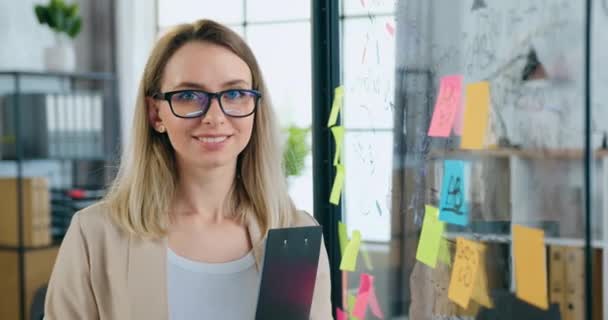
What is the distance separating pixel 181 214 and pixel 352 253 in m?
0.63

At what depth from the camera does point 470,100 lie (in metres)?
1.45

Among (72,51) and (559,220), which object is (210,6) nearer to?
(72,51)

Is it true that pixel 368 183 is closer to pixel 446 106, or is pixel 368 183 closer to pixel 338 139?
pixel 338 139

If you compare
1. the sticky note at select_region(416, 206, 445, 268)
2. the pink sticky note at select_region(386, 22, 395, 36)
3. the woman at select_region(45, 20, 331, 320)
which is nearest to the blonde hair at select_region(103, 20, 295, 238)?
the woman at select_region(45, 20, 331, 320)

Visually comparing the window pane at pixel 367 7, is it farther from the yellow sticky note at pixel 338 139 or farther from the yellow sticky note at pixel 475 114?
the yellow sticky note at pixel 475 114

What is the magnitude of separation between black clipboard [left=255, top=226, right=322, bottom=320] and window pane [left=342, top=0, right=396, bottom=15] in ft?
2.31

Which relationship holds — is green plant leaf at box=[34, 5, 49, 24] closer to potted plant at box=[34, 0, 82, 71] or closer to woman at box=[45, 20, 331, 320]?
potted plant at box=[34, 0, 82, 71]

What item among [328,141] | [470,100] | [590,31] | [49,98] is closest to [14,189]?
[49,98]

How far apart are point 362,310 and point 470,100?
0.75 m

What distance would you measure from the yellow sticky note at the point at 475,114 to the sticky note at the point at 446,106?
0.04 meters

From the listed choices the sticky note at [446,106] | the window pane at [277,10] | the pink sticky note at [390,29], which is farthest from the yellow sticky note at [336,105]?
the window pane at [277,10]

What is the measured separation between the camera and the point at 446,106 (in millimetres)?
1537

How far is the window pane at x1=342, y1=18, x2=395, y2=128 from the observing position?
5.95 feet

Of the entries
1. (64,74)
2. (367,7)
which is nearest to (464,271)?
(367,7)
